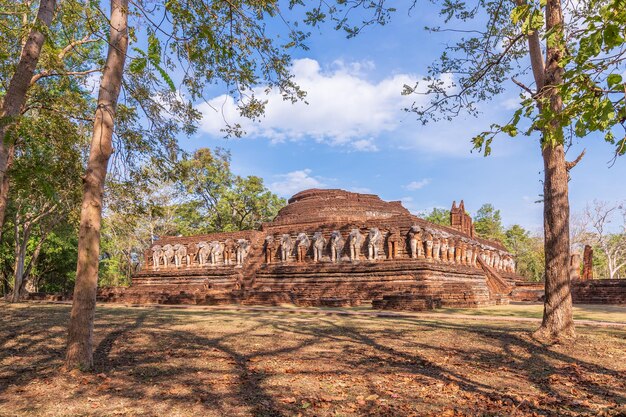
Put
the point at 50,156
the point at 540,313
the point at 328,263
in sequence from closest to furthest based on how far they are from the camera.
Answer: the point at 50,156
the point at 540,313
the point at 328,263

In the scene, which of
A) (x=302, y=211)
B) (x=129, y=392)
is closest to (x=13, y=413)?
(x=129, y=392)

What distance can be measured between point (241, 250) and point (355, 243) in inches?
284

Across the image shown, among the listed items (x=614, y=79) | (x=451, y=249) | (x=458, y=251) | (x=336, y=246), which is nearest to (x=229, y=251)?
(x=336, y=246)

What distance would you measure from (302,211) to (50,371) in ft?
76.7

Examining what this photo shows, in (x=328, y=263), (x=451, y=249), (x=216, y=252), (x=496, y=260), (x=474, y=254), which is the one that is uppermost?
(x=216, y=252)

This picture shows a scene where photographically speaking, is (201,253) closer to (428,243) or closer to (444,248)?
(428,243)

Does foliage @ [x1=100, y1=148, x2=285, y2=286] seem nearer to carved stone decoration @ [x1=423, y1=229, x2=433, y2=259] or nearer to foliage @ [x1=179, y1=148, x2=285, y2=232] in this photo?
foliage @ [x1=179, y1=148, x2=285, y2=232]

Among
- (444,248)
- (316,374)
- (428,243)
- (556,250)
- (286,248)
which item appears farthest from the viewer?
(286,248)

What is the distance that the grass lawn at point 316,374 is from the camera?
4223 millimetres

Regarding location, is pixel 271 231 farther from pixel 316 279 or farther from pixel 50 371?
pixel 50 371

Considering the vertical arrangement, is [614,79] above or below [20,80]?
below

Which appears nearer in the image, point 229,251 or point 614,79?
point 614,79

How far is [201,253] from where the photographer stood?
A: 27.1 meters

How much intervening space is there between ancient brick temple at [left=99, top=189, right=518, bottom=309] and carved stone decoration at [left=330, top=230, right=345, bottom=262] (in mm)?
52
